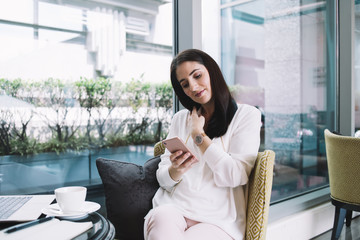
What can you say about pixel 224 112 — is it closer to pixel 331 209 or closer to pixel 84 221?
pixel 84 221

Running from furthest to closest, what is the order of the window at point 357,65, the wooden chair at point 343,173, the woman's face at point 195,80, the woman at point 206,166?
the window at point 357,65 < the wooden chair at point 343,173 < the woman's face at point 195,80 < the woman at point 206,166

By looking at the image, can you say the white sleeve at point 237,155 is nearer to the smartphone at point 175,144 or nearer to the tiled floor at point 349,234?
the smartphone at point 175,144

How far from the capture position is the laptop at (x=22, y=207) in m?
0.88

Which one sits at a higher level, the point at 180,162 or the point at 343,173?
the point at 180,162

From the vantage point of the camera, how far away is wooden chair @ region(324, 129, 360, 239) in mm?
2234

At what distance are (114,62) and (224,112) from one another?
1662mm

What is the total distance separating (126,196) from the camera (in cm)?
144

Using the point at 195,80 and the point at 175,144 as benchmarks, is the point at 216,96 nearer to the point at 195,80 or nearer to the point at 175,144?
the point at 195,80

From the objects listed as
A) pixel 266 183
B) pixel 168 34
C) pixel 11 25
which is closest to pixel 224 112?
pixel 266 183

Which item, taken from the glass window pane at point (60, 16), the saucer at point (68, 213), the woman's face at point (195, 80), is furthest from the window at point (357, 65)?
the saucer at point (68, 213)

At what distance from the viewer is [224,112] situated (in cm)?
151

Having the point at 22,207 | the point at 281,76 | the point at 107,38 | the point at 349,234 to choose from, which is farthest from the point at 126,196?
the point at 281,76

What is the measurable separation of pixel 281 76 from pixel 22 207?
9.75ft

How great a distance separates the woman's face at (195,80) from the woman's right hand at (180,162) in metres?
0.33
